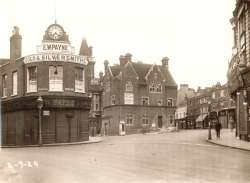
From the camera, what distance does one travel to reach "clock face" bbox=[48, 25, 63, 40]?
34.1 metres

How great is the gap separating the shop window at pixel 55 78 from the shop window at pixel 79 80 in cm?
152

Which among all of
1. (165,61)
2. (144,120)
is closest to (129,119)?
(144,120)

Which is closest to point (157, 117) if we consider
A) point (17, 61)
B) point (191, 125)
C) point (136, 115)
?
point (136, 115)

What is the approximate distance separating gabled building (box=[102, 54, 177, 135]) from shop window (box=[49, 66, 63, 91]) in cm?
2809

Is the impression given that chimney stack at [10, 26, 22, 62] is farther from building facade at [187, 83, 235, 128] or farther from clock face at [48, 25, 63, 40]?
building facade at [187, 83, 235, 128]

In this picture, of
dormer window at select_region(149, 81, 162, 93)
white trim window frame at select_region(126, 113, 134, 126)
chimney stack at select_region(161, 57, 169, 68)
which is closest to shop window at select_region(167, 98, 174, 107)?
dormer window at select_region(149, 81, 162, 93)

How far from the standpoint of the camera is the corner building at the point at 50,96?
33.4m

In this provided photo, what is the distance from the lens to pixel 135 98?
65000mm

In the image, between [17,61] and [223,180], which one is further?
[17,61]

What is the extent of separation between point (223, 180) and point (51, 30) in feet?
83.3

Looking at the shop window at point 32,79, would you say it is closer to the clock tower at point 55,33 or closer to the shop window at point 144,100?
the clock tower at point 55,33

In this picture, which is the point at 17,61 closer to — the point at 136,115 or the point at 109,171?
the point at 109,171

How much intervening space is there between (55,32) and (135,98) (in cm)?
3211

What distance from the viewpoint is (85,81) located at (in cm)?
3638
